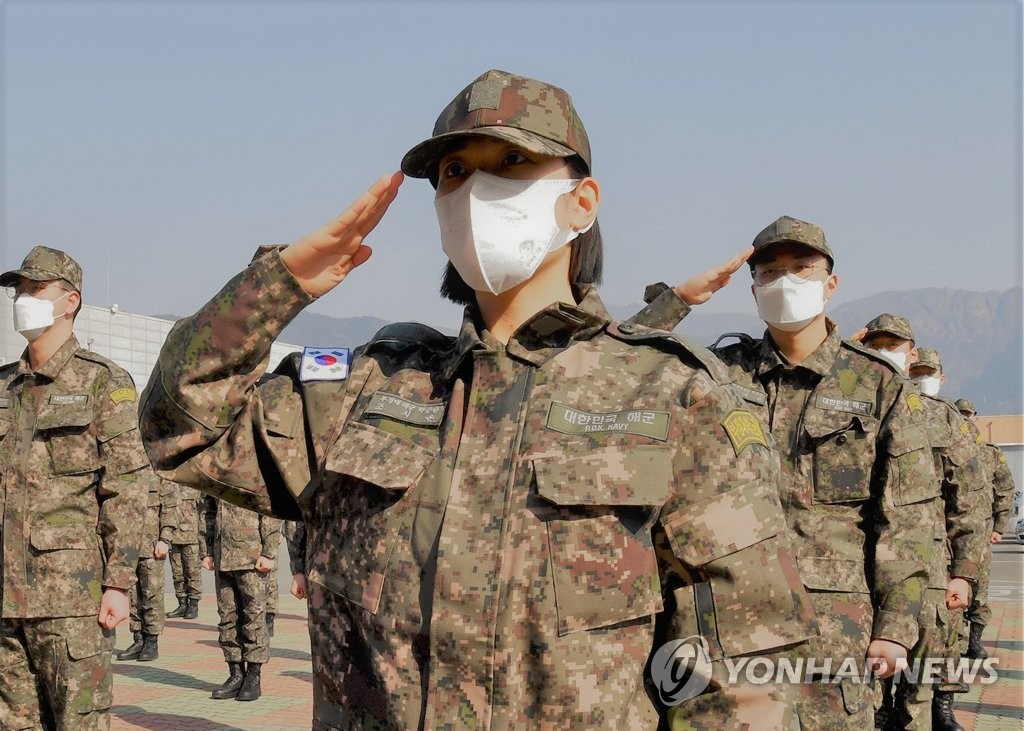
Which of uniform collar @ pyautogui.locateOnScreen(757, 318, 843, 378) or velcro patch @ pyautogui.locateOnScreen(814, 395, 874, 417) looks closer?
velcro patch @ pyautogui.locateOnScreen(814, 395, 874, 417)

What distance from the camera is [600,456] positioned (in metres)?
2.28

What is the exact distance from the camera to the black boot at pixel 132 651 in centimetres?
1098

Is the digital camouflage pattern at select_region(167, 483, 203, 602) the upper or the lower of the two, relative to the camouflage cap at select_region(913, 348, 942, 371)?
lower

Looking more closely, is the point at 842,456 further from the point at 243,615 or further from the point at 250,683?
the point at 250,683

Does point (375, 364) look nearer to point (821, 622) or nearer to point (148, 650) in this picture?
point (821, 622)

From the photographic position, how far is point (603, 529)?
2.25m

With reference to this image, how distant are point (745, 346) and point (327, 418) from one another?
11.2 ft

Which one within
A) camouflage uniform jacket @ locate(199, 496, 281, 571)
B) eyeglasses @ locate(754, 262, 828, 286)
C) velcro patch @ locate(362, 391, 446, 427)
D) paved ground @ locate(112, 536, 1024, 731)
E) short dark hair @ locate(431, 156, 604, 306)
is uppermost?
eyeglasses @ locate(754, 262, 828, 286)

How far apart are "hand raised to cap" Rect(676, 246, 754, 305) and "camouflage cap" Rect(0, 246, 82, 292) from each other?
3159mm

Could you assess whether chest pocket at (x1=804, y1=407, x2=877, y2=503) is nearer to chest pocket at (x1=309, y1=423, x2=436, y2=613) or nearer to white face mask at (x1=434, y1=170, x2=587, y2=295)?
white face mask at (x1=434, y1=170, x2=587, y2=295)

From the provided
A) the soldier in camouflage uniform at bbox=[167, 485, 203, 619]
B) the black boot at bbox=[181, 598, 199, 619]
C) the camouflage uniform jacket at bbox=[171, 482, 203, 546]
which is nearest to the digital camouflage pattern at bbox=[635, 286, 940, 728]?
the camouflage uniform jacket at bbox=[171, 482, 203, 546]

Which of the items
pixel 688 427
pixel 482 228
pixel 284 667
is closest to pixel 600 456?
pixel 688 427

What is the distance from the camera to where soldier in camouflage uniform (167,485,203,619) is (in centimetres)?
1382

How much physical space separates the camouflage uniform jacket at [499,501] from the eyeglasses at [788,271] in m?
2.97
